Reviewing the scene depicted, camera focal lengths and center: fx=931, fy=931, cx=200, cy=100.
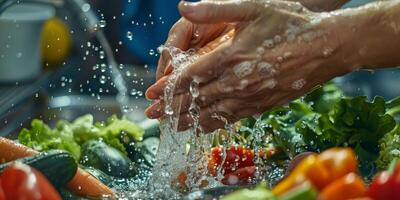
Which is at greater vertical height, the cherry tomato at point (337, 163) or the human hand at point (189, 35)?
the cherry tomato at point (337, 163)

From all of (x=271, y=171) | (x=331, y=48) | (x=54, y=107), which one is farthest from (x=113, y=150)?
(x=54, y=107)

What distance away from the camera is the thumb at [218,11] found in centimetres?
197

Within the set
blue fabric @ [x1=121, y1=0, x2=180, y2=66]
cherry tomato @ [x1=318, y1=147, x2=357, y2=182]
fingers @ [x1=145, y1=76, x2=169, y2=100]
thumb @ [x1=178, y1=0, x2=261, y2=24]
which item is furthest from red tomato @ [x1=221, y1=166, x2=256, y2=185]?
blue fabric @ [x1=121, y1=0, x2=180, y2=66]

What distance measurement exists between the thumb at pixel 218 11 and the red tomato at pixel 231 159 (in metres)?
0.61

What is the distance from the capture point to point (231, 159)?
2.54 metres

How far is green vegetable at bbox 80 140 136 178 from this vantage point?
8.48ft

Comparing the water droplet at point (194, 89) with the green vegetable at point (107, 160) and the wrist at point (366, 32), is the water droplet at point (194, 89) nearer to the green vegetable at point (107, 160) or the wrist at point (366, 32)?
the wrist at point (366, 32)

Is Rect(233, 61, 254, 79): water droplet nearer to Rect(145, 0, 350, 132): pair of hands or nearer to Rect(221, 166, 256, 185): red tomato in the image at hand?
Rect(145, 0, 350, 132): pair of hands

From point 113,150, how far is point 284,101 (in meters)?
0.71

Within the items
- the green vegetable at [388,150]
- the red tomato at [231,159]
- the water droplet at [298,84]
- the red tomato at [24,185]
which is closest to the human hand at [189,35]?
the red tomato at [231,159]

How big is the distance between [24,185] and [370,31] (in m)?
0.97

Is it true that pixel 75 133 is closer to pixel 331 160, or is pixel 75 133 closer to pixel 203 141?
pixel 203 141

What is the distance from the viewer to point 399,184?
1.32 meters

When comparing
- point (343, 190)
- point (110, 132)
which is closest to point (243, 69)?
point (343, 190)
